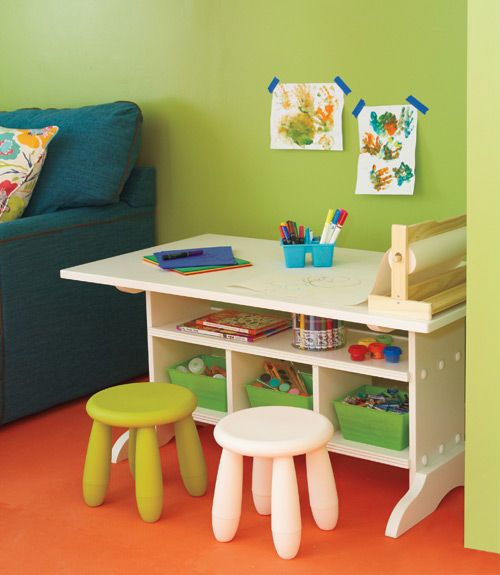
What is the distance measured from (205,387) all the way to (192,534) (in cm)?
49

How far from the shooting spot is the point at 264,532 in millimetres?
2168

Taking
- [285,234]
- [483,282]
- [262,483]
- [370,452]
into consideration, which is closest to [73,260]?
[285,234]

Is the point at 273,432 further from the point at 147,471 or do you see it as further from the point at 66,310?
the point at 66,310

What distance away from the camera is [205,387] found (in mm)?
2566

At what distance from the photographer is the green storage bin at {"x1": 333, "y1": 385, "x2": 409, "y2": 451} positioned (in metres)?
2.21

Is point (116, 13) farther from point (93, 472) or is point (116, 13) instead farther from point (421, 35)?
point (93, 472)

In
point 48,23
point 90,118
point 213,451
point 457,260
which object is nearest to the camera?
point 457,260

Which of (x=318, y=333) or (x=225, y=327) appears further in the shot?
(x=225, y=327)

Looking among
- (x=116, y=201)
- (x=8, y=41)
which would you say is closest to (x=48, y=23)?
(x=8, y=41)

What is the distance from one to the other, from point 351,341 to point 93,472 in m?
0.72

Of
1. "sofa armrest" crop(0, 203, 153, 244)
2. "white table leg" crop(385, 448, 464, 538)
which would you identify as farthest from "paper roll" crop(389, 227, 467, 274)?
"sofa armrest" crop(0, 203, 153, 244)

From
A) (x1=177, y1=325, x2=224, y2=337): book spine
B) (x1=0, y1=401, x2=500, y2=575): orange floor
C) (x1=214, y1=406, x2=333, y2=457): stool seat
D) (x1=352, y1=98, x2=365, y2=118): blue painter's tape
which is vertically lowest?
(x1=0, y1=401, x2=500, y2=575): orange floor

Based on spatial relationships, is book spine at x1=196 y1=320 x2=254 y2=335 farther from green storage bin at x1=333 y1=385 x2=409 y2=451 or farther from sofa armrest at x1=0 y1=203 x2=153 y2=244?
sofa armrest at x1=0 y1=203 x2=153 y2=244

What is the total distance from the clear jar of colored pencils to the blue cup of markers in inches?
6.5
